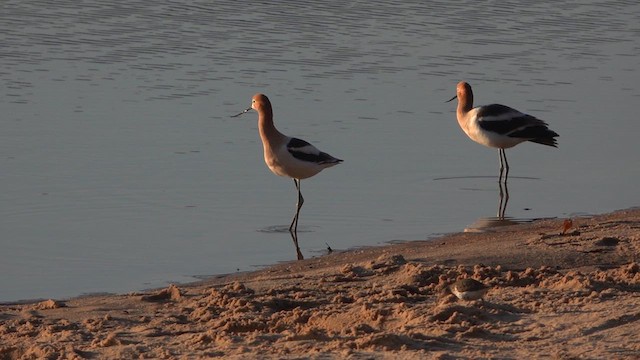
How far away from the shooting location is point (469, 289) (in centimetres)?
790

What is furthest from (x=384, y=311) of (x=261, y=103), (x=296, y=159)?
(x=261, y=103)

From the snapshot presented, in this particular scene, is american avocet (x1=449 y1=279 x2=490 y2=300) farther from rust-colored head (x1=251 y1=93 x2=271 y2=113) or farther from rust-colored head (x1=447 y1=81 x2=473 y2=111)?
rust-colored head (x1=447 y1=81 x2=473 y2=111)

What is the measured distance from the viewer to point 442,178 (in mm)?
12930

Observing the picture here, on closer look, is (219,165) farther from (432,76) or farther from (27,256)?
(432,76)

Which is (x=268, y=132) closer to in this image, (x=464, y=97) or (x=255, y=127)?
(x=255, y=127)

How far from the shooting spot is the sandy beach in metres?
6.79

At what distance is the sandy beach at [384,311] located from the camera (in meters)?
6.79

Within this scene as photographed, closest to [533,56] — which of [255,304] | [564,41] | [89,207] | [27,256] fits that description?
[564,41]

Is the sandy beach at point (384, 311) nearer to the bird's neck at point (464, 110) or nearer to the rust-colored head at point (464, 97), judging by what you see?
the bird's neck at point (464, 110)

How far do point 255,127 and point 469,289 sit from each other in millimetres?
7099

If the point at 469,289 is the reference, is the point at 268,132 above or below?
above

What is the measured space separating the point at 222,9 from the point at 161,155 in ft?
27.1

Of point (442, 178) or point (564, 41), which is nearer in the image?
point (442, 178)

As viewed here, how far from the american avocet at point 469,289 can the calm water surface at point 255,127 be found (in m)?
2.55
